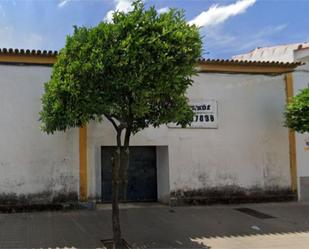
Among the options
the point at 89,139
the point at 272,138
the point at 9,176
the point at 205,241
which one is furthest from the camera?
the point at 272,138

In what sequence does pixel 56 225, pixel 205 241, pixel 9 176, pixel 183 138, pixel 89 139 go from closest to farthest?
1. pixel 205 241
2. pixel 56 225
3. pixel 9 176
4. pixel 89 139
5. pixel 183 138

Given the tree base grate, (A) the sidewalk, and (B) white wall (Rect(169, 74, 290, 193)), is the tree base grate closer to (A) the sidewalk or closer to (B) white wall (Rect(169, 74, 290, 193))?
(A) the sidewalk

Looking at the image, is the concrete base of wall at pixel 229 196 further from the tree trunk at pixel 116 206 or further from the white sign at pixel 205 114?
the tree trunk at pixel 116 206

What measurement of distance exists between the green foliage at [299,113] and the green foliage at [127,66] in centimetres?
531

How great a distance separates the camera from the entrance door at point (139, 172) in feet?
40.7

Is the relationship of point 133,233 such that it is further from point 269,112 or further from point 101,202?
point 269,112

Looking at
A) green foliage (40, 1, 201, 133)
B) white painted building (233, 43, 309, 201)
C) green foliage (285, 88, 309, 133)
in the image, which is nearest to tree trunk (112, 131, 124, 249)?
green foliage (40, 1, 201, 133)

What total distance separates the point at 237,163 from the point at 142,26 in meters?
6.64

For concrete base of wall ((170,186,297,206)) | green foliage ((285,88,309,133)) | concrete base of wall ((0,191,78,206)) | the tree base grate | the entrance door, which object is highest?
green foliage ((285,88,309,133))

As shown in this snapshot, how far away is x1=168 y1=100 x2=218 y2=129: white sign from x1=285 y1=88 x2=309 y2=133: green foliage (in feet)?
6.92

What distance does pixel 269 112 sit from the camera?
13.4m

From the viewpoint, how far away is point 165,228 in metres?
9.55

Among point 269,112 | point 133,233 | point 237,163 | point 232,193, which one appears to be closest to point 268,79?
point 269,112

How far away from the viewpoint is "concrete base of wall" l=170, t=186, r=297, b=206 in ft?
40.3
